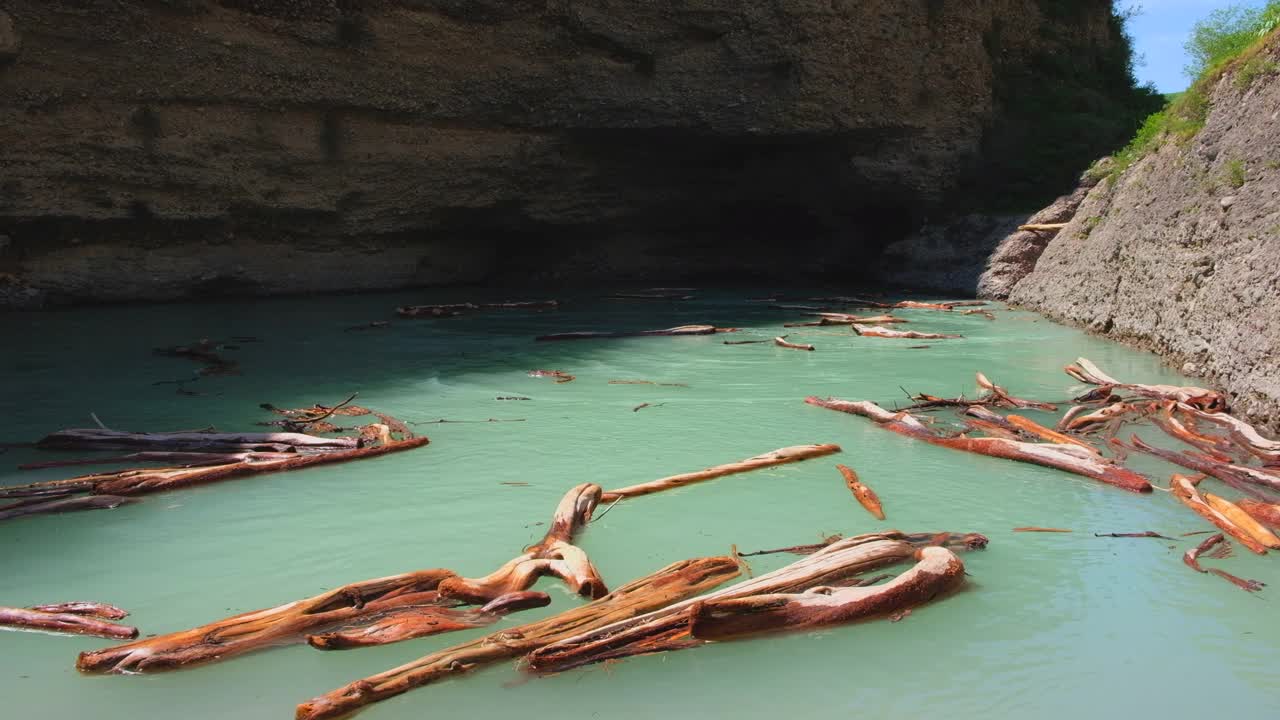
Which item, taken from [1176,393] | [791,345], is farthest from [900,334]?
[1176,393]

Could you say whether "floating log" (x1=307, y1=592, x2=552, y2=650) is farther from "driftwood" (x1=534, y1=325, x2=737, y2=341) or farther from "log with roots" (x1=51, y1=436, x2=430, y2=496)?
"driftwood" (x1=534, y1=325, x2=737, y2=341)

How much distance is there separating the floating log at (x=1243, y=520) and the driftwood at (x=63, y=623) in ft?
10.8

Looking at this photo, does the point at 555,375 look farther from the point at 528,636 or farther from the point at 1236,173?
the point at 1236,173

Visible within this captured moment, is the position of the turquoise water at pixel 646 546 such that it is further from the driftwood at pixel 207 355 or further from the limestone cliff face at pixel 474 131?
the limestone cliff face at pixel 474 131

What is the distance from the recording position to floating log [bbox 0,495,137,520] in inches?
139

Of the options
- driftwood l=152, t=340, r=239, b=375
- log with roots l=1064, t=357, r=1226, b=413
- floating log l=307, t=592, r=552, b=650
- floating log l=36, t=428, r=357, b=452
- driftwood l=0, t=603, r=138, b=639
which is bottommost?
driftwood l=0, t=603, r=138, b=639

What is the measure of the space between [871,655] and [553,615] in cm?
82

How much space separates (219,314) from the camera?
10914mm

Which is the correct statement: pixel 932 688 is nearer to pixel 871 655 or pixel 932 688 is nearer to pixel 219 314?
pixel 871 655

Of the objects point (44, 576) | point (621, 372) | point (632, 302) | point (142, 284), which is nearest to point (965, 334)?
point (621, 372)

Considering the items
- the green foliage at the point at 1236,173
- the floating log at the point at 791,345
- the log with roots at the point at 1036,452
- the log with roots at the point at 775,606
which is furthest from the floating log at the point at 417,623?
the green foliage at the point at 1236,173

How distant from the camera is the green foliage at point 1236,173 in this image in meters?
6.48

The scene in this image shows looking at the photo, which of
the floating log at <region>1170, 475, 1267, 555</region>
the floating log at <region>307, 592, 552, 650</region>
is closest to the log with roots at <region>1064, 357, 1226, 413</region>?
the floating log at <region>1170, 475, 1267, 555</region>

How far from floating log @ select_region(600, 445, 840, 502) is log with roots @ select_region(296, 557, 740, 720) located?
837 mm
